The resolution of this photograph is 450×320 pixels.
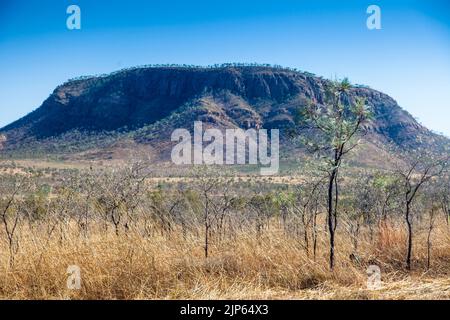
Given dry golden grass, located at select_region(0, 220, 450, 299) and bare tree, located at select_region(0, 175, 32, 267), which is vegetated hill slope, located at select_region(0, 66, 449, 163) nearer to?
bare tree, located at select_region(0, 175, 32, 267)

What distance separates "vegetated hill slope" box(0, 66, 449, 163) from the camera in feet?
361

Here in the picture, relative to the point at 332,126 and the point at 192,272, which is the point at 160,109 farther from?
the point at 192,272

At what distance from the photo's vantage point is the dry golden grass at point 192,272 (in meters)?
4.68

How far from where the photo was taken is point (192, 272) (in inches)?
206

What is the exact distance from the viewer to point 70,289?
473 centimetres

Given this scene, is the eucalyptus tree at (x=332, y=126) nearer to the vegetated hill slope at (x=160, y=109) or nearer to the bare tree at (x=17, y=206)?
the bare tree at (x=17, y=206)

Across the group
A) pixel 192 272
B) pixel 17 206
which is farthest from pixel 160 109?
pixel 192 272

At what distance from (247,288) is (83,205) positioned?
7.14 metres

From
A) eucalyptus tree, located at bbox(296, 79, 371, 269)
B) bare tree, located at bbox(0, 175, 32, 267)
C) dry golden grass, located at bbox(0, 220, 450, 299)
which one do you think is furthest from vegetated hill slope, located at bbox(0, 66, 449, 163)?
dry golden grass, located at bbox(0, 220, 450, 299)

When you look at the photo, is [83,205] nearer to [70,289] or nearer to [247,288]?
[70,289]

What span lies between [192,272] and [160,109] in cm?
13786

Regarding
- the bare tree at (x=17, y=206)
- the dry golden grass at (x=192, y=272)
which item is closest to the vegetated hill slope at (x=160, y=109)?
the bare tree at (x=17, y=206)

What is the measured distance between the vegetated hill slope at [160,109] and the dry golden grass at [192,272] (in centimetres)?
9002
